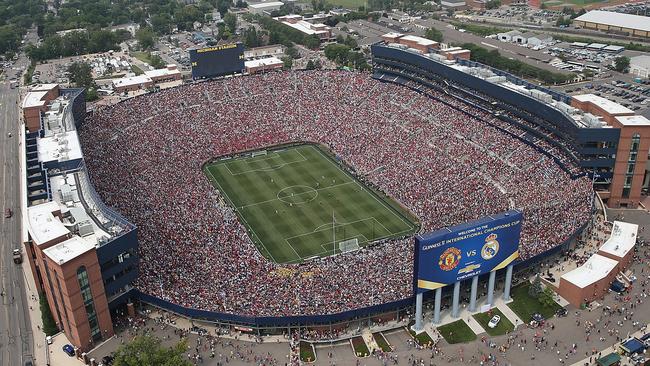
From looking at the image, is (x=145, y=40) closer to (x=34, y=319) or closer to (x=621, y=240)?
(x=34, y=319)

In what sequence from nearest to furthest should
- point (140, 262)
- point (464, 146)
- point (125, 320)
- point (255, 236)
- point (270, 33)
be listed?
point (125, 320) → point (140, 262) → point (255, 236) → point (464, 146) → point (270, 33)

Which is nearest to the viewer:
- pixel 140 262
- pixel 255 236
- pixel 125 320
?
pixel 125 320

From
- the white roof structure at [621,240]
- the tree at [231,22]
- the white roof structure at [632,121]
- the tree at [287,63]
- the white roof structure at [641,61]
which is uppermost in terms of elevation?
the white roof structure at [632,121]

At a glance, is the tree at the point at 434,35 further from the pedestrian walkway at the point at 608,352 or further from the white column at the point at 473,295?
the pedestrian walkway at the point at 608,352

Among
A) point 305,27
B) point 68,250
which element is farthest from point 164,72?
point 68,250

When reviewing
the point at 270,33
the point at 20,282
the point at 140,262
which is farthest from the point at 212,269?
the point at 270,33

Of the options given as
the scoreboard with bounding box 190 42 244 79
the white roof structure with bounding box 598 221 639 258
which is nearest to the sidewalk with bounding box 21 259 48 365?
the white roof structure with bounding box 598 221 639 258

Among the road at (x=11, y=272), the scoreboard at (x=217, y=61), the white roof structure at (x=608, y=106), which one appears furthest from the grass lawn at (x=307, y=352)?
the scoreboard at (x=217, y=61)

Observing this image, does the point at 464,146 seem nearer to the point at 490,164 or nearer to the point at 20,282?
the point at 490,164
